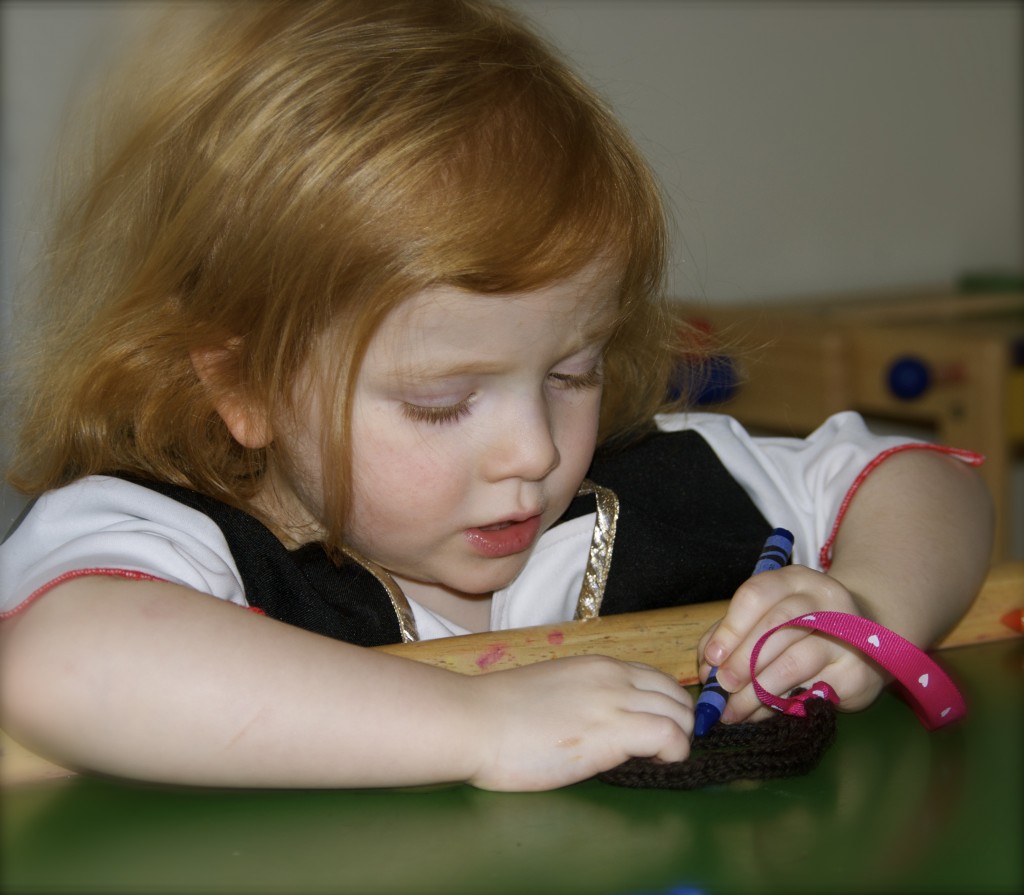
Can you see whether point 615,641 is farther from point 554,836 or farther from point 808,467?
point 808,467

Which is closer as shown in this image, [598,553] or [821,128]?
[598,553]

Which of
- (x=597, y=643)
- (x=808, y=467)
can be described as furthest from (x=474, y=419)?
(x=808, y=467)

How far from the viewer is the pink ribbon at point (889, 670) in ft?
2.00

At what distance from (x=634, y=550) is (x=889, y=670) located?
239mm

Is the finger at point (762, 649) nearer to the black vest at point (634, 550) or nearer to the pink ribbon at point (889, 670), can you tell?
the pink ribbon at point (889, 670)

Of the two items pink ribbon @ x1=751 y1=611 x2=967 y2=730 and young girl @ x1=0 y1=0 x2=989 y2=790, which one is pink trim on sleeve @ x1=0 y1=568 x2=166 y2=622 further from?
pink ribbon @ x1=751 y1=611 x2=967 y2=730

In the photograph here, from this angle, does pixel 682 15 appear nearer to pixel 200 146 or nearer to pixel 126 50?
pixel 126 50

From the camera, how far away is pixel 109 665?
1.78 ft

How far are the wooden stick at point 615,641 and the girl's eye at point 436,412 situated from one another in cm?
11

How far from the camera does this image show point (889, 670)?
2.04 feet

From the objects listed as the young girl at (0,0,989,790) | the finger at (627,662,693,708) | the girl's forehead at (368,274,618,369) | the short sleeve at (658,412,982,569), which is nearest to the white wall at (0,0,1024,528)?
the short sleeve at (658,412,982,569)

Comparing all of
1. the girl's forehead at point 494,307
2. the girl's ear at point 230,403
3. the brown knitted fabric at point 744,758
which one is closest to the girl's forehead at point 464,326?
the girl's forehead at point 494,307

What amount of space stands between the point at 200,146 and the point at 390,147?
13cm

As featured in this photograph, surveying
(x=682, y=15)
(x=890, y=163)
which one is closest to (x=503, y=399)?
(x=682, y=15)
